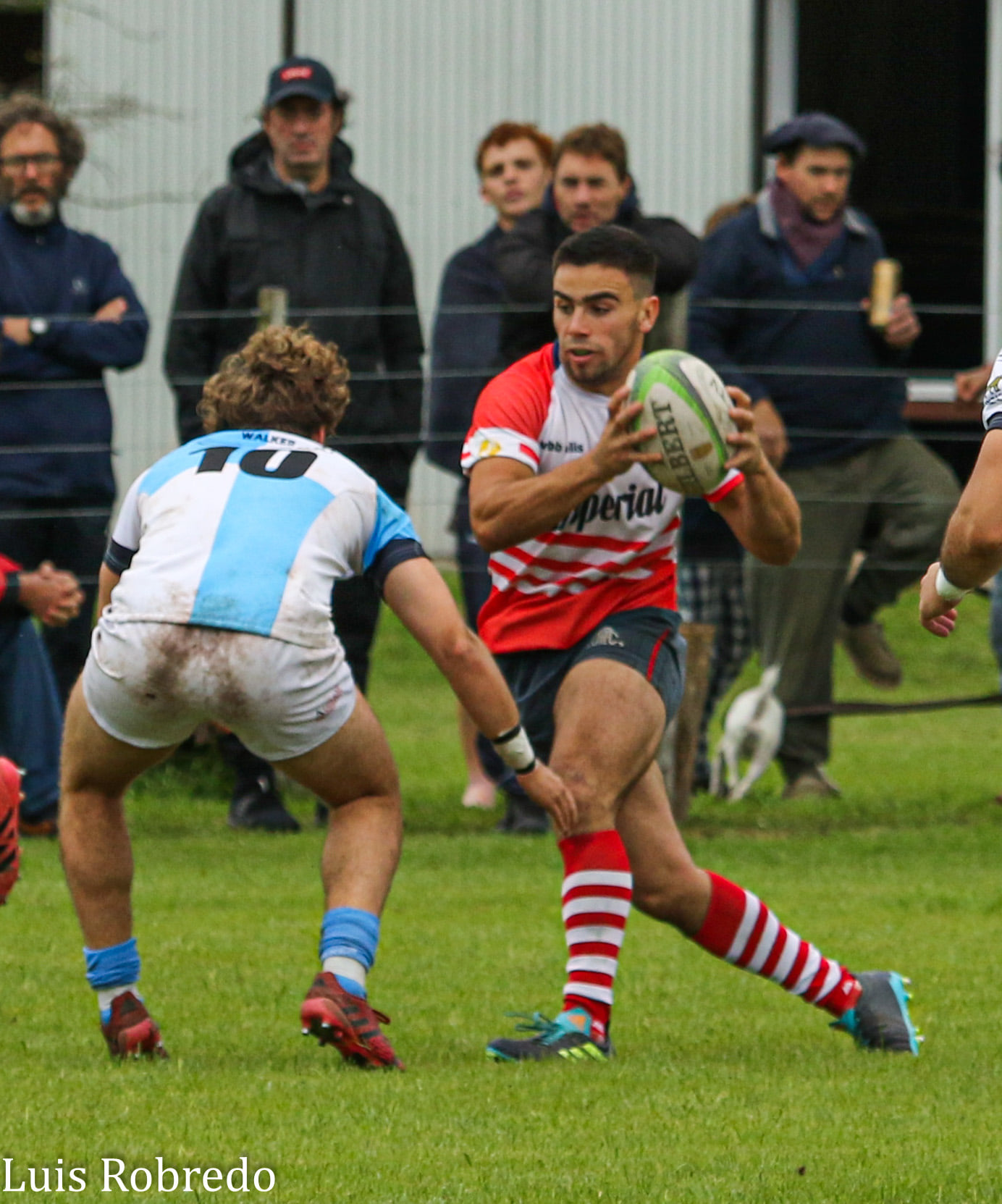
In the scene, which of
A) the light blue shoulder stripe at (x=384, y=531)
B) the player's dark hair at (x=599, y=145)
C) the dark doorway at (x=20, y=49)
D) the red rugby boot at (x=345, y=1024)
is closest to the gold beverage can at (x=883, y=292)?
the player's dark hair at (x=599, y=145)

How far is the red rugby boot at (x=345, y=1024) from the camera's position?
199 inches

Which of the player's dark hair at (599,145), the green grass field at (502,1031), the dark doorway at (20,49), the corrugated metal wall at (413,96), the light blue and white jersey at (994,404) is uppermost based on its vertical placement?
the dark doorway at (20,49)

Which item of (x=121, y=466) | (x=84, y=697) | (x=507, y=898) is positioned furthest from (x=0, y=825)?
(x=121, y=466)

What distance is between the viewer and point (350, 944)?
17.3 feet

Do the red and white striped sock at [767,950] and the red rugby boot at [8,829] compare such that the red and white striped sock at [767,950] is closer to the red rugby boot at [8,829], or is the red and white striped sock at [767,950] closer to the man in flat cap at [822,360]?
the red rugby boot at [8,829]

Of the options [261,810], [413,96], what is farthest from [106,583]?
[413,96]

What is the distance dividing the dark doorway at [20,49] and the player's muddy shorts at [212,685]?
650 inches

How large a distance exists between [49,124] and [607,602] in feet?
14.7

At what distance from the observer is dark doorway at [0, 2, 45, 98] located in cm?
2194

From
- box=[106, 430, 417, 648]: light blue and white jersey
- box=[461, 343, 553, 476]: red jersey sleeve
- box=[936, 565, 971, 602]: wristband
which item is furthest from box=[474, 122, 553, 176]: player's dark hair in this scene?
box=[936, 565, 971, 602]: wristband

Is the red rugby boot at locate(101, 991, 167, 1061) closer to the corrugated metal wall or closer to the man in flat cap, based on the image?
the man in flat cap

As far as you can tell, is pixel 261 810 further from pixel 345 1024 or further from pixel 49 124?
pixel 345 1024

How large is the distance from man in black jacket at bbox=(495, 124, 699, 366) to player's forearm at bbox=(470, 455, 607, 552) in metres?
3.23

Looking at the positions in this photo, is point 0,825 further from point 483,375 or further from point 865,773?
point 865,773
